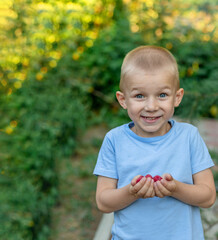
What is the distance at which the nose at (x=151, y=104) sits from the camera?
5.25 ft

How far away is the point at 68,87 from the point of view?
476 centimetres

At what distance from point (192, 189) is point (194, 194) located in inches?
0.9

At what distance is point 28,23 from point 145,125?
10.2ft

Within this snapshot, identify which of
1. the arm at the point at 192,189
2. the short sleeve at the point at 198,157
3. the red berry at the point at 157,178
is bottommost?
the arm at the point at 192,189

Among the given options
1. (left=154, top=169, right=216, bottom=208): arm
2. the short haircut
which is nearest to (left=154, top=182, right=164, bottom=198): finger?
(left=154, top=169, right=216, bottom=208): arm

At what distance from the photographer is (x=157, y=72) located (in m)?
1.61

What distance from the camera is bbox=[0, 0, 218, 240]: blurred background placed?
318 centimetres

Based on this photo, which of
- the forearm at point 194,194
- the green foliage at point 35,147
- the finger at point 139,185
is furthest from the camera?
the green foliage at point 35,147

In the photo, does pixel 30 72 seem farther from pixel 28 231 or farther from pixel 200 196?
pixel 200 196

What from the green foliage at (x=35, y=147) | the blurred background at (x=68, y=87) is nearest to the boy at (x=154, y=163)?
the blurred background at (x=68, y=87)

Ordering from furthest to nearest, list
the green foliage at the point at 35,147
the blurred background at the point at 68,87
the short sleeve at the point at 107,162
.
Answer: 1. the blurred background at the point at 68,87
2. the green foliage at the point at 35,147
3. the short sleeve at the point at 107,162

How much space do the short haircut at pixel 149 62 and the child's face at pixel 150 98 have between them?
2cm

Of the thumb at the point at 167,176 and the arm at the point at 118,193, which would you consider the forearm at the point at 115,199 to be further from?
the thumb at the point at 167,176

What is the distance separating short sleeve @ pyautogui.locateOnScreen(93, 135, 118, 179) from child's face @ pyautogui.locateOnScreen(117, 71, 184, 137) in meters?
0.17
